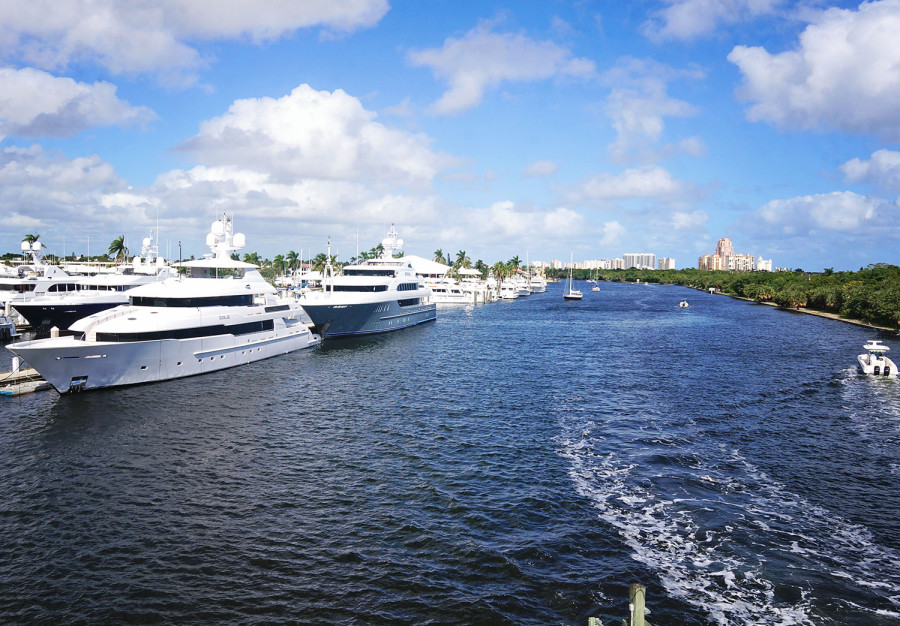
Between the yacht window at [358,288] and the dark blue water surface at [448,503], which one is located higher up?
the yacht window at [358,288]

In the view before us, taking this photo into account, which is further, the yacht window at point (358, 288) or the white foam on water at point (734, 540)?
the yacht window at point (358, 288)

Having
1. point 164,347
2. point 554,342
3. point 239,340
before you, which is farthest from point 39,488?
point 554,342

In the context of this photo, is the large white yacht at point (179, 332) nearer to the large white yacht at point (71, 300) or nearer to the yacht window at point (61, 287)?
the large white yacht at point (71, 300)

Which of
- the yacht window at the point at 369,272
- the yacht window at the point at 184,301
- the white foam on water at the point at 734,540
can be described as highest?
the yacht window at the point at 369,272

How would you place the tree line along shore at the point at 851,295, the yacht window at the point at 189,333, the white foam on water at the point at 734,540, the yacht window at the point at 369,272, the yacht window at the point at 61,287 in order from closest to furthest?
the white foam on water at the point at 734,540
the yacht window at the point at 189,333
the yacht window at the point at 61,287
the yacht window at the point at 369,272
the tree line along shore at the point at 851,295

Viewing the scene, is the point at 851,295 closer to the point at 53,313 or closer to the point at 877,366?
the point at 877,366

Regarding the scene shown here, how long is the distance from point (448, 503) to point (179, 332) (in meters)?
28.5

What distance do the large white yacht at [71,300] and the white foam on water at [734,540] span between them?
51.5m

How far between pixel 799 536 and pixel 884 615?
420 centimetres

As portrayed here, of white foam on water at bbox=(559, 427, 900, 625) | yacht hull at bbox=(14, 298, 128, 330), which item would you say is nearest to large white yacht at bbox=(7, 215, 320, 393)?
yacht hull at bbox=(14, 298, 128, 330)

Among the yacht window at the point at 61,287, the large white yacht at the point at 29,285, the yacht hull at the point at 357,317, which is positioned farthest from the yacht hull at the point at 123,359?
the yacht window at the point at 61,287

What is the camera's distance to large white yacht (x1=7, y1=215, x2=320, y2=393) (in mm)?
34406

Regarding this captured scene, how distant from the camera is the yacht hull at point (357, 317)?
2357 inches

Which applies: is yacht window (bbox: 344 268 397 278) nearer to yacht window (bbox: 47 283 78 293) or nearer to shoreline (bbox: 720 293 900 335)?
yacht window (bbox: 47 283 78 293)
